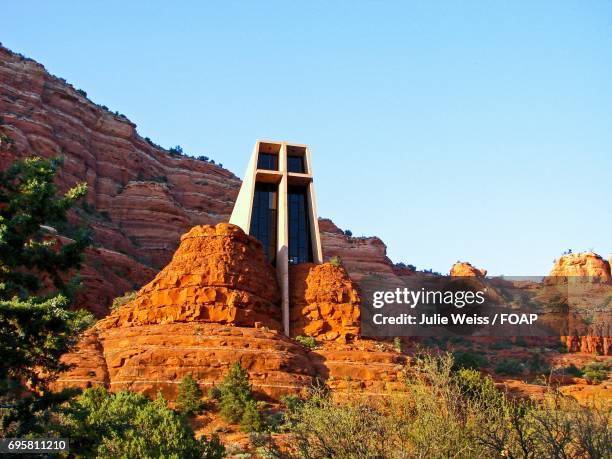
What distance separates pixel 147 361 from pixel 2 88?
40.2 metres

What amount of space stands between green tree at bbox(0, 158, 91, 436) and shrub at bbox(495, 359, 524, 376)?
35.6 m

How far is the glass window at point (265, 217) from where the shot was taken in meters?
43.0

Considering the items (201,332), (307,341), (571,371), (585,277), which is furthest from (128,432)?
(585,277)

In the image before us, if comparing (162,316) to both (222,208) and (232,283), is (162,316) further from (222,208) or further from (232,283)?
(222,208)

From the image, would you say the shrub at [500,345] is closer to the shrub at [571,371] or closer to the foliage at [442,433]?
the shrub at [571,371]

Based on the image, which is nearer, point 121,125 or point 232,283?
point 232,283

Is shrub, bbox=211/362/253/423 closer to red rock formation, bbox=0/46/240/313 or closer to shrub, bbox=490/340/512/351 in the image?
red rock formation, bbox=0/46/240/313

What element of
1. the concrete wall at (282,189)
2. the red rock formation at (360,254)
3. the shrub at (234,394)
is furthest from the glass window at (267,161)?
the red rock formation at (360,254)

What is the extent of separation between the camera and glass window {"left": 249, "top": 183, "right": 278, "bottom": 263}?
43031mm

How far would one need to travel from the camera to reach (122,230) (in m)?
60.2

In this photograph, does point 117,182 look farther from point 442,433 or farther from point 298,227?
point 442,433

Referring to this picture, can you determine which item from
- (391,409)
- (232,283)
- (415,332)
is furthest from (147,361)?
(415,332)

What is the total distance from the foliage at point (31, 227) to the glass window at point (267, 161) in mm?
29011

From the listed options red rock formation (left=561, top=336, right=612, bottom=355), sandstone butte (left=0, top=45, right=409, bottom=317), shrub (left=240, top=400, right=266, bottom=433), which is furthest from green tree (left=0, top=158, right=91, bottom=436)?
red rock formation (left=561, top=336, right=612, bottom=355)
